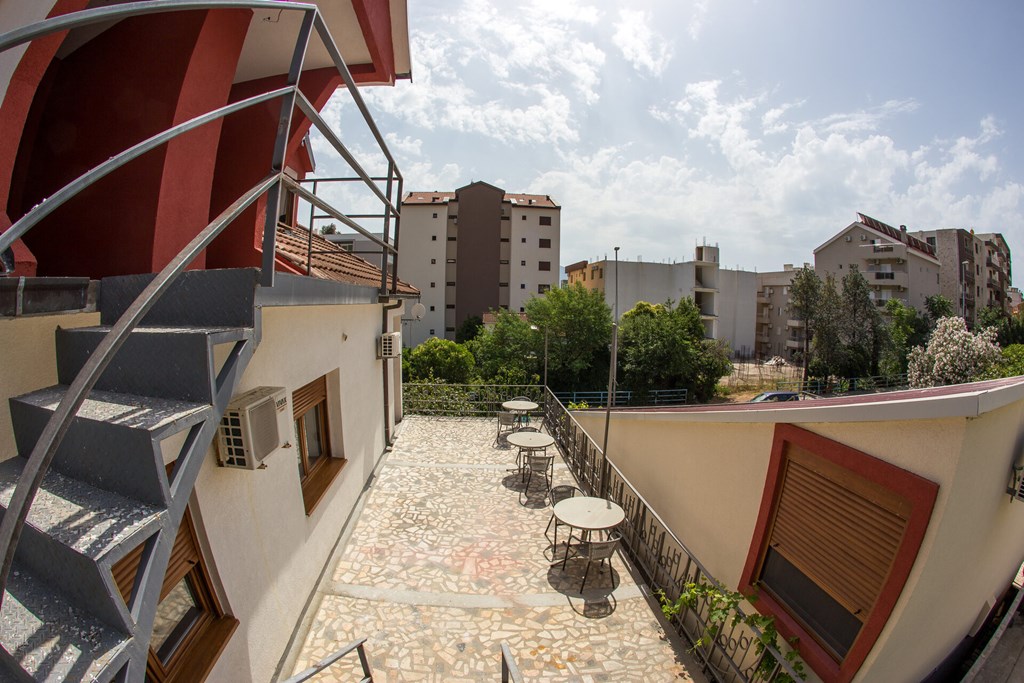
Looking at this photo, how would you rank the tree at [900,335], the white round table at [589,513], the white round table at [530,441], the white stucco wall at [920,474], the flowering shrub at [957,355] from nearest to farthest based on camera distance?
the white stucco wall at [920,474] < the white round table at [589,513] < the white round table at [530,441] < the flowering shrub at [957,355] < the tree at [900,335]

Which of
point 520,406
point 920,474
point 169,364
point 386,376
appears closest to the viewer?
point 169,364

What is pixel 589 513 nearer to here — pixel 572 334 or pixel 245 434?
pixel 245 434

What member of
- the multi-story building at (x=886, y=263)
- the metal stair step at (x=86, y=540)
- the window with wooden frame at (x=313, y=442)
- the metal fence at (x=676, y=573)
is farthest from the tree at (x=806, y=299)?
the metal stair step at (x=86, y=540)

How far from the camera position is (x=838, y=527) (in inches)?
156

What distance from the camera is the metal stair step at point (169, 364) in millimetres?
1594

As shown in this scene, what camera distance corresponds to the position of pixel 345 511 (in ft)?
→ 19.5

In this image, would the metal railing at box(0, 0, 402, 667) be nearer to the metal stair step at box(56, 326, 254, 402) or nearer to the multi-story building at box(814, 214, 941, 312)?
the metal stair step at box(56, 326, 254, 402)

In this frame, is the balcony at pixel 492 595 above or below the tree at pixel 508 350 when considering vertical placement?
below

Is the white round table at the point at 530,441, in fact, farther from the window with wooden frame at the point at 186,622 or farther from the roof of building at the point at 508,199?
the roof of building at the point at 508,199

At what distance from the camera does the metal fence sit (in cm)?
402

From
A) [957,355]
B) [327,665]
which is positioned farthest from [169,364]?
[957,355]

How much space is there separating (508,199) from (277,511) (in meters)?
39.2

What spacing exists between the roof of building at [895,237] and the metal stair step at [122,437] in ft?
176

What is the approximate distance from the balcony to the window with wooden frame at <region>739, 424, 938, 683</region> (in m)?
0.62
